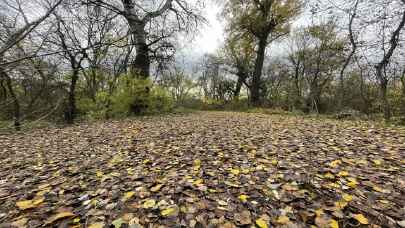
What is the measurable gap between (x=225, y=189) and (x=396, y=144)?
3252 mm

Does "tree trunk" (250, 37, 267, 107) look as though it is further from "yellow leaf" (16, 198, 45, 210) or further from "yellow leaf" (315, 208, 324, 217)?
A: "yellow leaf" (16, 198, 45, 210)

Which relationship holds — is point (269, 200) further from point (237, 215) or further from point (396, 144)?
point (396, 144)

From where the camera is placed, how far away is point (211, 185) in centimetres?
214

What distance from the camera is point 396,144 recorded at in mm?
3367

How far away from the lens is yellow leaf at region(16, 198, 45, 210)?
183cm

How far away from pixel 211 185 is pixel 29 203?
67.9 inches

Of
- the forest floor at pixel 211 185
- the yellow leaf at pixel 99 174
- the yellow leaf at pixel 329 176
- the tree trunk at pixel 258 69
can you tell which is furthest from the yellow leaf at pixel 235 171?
the tree trunk at pixel 258 69

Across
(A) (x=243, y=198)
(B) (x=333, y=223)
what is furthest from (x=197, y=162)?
(B) (x=333, y=223)

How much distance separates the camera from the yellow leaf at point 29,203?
1828 mm

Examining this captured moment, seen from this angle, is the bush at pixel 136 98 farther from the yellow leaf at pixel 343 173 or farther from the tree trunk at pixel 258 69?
the yellow leaf at pixel 343 173

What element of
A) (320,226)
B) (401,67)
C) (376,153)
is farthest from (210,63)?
(320,226)

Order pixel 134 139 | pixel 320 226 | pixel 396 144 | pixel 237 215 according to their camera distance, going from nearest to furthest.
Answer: pixel 320 226
pixel 237 215
pixel 396 144
pixel 134 139

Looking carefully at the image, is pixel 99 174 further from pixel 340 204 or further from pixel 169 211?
pixel 340 204

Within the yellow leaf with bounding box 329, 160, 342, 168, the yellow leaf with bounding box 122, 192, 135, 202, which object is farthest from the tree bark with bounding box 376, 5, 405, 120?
the yellow leaf with bounding box 122, 192, 135, 202
